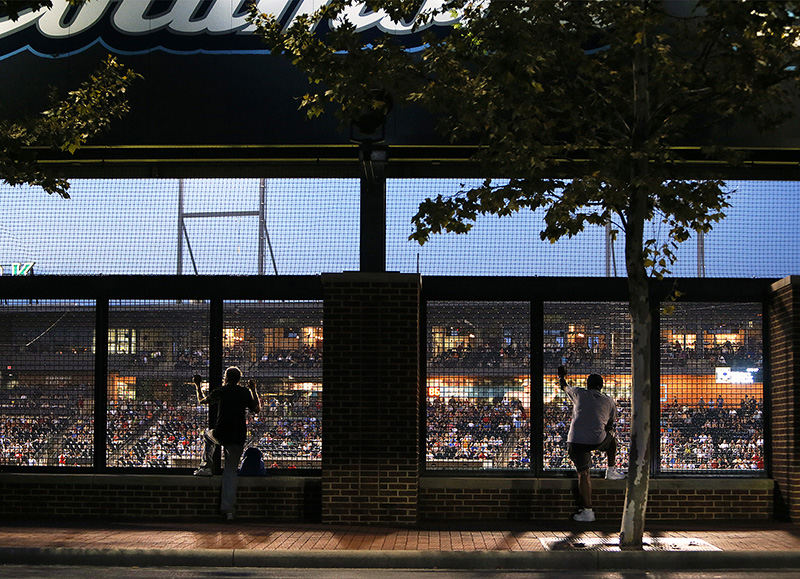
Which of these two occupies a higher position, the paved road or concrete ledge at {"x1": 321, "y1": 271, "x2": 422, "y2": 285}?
concrete ledge at {"x1": 321, "y1": 271, "x2": 422, "y2": 285}

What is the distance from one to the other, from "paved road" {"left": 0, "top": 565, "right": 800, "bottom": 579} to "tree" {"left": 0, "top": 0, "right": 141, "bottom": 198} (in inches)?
169

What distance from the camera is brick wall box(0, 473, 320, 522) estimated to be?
14031mm

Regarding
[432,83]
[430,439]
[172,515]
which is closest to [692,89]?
[432,83]

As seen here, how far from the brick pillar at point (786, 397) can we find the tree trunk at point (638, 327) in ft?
9.70

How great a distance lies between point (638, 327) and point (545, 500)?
317 centimetres

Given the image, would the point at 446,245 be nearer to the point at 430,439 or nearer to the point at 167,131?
the point at 430,439

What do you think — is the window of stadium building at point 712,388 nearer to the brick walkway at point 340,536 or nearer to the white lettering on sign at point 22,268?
the brick walkway at point 340,536

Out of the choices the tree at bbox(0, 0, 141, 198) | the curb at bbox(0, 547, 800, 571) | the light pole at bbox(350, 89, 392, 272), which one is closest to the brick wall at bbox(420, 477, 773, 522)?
the curb at bbox(0, 547, 800, 571)

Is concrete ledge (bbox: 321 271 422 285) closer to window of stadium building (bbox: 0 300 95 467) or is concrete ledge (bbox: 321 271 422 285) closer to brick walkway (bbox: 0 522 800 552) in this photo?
brick walkway (bbox: 0 522 800 552)

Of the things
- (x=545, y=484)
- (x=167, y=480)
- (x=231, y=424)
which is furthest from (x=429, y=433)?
(x=167, y=480)

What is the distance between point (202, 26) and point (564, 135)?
4.96 metres

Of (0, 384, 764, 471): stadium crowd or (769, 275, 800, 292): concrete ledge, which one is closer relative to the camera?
(769, 275, 800, 292): concrete ledge

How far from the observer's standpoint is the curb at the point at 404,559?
36.2 ft

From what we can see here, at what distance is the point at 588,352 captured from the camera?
14.5 meters
